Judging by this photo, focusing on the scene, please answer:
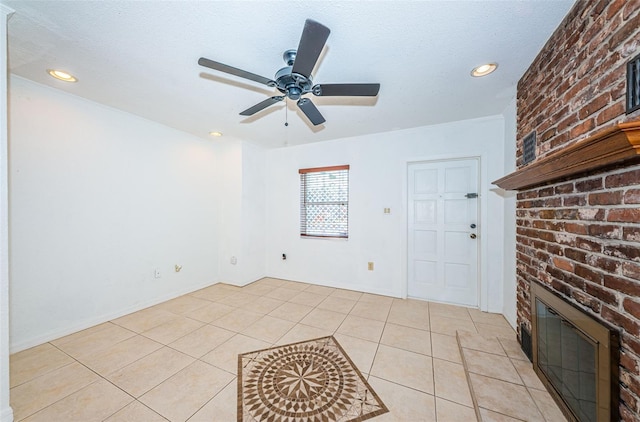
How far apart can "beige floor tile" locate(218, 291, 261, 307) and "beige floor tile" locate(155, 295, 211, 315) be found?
261 millimetres

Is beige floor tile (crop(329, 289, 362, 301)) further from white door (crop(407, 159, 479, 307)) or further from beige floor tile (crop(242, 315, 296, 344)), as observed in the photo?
beige floor tile (crop(242, 315, 296, 344))

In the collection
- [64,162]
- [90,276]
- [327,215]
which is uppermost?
[64,162]

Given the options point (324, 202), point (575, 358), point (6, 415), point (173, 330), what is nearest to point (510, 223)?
point (575, 358)

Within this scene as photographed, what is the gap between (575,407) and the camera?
3.92ft

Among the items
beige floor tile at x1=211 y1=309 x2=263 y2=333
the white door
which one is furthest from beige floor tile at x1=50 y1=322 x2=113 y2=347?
the white door

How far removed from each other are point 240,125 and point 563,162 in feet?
10.4

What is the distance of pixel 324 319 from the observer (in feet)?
8.79

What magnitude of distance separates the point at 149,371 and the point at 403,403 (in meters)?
1.94

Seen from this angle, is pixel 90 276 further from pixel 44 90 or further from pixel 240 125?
pixel 240 125

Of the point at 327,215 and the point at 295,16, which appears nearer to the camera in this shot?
the point at 295,16

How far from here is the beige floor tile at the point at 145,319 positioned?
2.51 metres

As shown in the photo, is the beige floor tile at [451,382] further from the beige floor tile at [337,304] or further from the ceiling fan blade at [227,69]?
the ceiling fan blade at [227,69]

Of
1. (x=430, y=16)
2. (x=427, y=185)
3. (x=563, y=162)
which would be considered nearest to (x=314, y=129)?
(x=427, y=185)

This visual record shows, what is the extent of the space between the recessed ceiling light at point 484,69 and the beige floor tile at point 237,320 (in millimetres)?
3244
